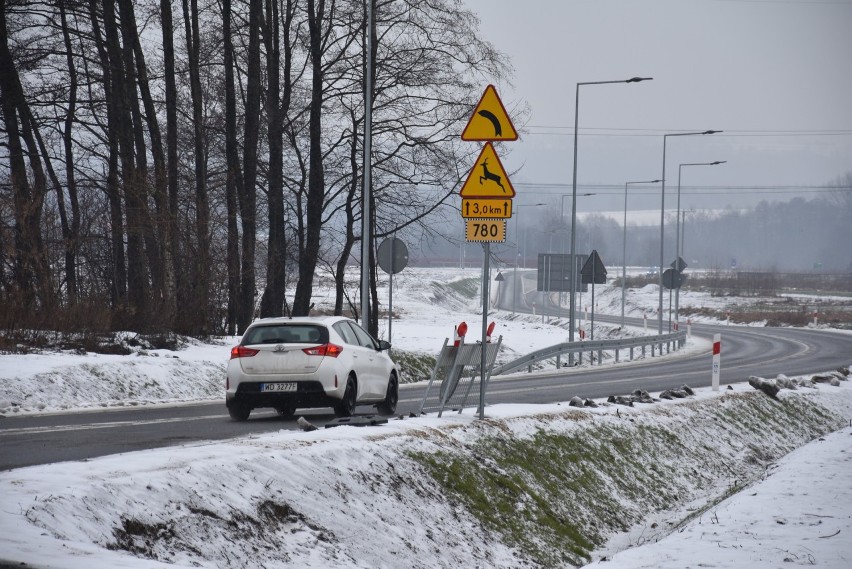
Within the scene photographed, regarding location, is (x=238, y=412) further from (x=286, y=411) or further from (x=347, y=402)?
(x=347, y=402)

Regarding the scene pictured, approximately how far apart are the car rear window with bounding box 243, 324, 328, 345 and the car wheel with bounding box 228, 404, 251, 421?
2.98 feet

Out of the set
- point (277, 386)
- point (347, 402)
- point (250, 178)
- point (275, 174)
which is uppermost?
point (275, 174)

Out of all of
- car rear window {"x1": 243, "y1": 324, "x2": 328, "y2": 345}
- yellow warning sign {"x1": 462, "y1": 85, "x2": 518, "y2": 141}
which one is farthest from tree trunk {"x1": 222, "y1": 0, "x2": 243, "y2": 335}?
yellow warning sign {"x1": 462, "y1": 85, "x2": 518, "y2": 141}

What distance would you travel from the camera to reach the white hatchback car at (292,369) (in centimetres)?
1619

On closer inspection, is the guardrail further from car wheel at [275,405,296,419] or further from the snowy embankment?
the snowy embankment

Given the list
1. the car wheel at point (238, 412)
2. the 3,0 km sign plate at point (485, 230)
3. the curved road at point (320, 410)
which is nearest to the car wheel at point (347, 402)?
the curved road at point (320, 410)

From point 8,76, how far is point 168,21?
17.0 feet

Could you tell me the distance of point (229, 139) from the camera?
31.3 metres

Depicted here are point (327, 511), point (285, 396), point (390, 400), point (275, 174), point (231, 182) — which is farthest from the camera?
point (275, 174)

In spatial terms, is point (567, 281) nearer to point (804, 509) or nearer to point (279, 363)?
Answer: point (279, 363)

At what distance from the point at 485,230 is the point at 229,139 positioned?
19.1 meters

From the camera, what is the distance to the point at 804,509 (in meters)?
11.7

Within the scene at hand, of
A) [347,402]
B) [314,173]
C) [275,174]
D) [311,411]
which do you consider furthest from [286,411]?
[314,173]

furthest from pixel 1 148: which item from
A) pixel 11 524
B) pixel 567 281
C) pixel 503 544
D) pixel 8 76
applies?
pixel 567 281
